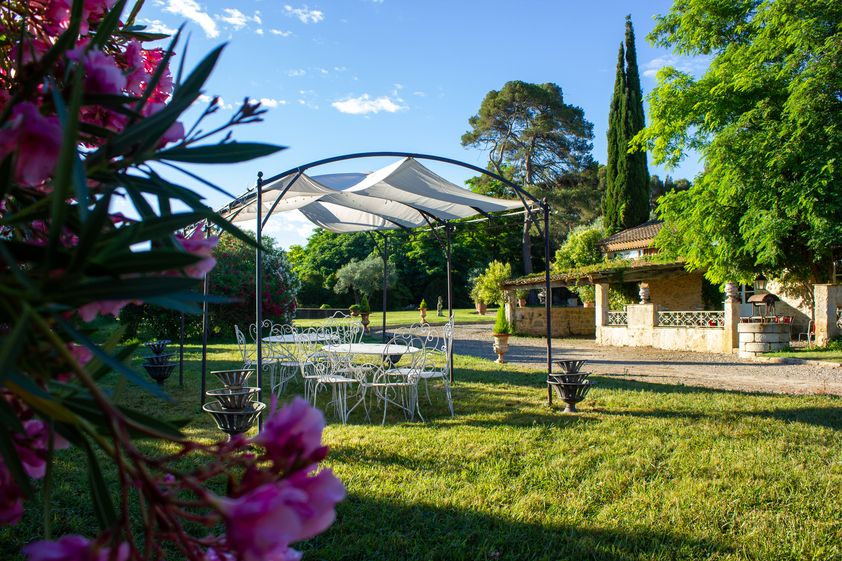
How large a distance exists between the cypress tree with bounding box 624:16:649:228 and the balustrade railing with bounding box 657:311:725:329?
9.30 meters

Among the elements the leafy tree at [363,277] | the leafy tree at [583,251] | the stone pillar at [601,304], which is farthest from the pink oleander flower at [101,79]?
the leafy tree at [363,277]

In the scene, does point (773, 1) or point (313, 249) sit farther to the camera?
point (313, 249)

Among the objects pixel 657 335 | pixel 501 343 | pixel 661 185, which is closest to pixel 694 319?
pixel 657 335

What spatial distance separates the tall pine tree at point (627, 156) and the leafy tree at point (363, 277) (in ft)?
42.0

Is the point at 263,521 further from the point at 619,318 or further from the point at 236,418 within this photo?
the point at 619,318

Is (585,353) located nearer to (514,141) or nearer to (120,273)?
(120,273)

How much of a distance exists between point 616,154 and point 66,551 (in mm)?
25063

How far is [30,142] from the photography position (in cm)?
54

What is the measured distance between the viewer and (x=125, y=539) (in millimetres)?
511

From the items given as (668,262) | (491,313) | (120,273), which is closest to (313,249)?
(491,313)

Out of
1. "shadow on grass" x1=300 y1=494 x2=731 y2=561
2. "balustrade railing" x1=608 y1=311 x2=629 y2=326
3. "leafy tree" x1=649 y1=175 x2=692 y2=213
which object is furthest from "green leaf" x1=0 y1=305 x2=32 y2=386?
"leafy tree" x1=649 y1=175 x2=692 y2=213

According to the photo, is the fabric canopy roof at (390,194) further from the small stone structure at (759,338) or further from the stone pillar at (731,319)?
the stone pillar at (731,319)

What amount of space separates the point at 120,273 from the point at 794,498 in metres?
4.41

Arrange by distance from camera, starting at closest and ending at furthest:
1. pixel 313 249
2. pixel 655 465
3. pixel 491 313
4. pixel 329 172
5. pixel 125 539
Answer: pixel 125 539 < pixel 655 465 < pixel 329 172 < pixel 491 313 < pixel 313 249
